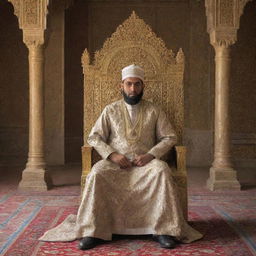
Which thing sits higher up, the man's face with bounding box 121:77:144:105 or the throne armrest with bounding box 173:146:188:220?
the man's face with bounding box 121:77:144:105

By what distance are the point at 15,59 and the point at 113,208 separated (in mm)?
6307

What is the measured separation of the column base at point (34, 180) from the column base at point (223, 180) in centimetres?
240

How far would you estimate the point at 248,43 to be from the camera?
29.8ft

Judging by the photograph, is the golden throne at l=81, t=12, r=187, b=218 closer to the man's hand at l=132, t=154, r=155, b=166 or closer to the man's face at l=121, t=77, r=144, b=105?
the man's face at l=121, t=77, r=144, b=105

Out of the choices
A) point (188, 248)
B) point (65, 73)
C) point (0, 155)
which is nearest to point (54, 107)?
point (65, 73)

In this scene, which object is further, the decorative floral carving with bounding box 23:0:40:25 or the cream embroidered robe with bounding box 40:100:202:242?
the decorative floral carving with bounding box 23:0:40:25

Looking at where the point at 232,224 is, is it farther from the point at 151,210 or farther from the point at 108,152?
the point at 108,152

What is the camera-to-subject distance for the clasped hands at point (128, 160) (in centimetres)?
390

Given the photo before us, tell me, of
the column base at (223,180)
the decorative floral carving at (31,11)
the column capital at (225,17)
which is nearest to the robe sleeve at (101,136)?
the column base at (223,180)

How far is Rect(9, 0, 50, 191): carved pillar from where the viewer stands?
6512 millimetres

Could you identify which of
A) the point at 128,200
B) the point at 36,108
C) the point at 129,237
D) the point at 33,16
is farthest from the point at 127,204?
the point at 33,16

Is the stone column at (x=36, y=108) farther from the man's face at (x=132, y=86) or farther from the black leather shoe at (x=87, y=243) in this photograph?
the black leather shoe at (x=87, y=243)

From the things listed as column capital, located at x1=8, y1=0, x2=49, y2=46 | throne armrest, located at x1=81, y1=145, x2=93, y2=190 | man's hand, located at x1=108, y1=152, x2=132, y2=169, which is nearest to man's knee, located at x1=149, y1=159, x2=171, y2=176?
man's hand, located at x1=108, y1=152, x2=132, y2=169

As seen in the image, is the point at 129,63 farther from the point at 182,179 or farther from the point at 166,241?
the point at 166,241
